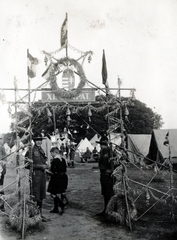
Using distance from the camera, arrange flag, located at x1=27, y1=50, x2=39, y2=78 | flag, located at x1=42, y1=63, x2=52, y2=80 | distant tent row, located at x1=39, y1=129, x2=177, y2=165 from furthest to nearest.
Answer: distant tent row, located at x1=39, y1=129, x2=177, y2=165, flag, located at x1=42, y1=63, x2=52, y2=80, flag, located at x1=27, y1=50, x2=39, y2=78

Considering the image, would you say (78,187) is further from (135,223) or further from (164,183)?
(135,223)

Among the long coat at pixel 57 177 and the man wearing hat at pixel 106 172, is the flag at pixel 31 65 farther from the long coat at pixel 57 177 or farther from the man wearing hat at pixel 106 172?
the man wearing hat at pixel 106 172

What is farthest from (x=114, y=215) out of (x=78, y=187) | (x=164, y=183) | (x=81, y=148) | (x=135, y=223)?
(x=81, y=148)

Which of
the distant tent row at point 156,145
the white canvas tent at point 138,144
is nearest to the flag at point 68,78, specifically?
the distant tent row at point 156,145

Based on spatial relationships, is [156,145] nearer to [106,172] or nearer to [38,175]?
[106,172]

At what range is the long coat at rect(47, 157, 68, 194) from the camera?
7.24m

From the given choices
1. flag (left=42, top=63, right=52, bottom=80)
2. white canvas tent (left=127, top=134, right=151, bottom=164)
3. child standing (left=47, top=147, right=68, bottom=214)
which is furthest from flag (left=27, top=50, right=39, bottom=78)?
white canvas tent (left=127, top=134, right=151, bottom=164)

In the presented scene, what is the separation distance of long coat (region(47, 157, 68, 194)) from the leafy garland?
5.85ft

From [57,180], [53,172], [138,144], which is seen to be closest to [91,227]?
[57,180]

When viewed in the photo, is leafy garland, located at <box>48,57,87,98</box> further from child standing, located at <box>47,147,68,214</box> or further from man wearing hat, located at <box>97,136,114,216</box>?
child standing, located at <box>47,147,68,214</box>

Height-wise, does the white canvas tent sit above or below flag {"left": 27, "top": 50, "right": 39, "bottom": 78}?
below

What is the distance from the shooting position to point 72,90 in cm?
710

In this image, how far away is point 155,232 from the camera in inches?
213

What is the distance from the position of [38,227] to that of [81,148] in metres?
29.7
